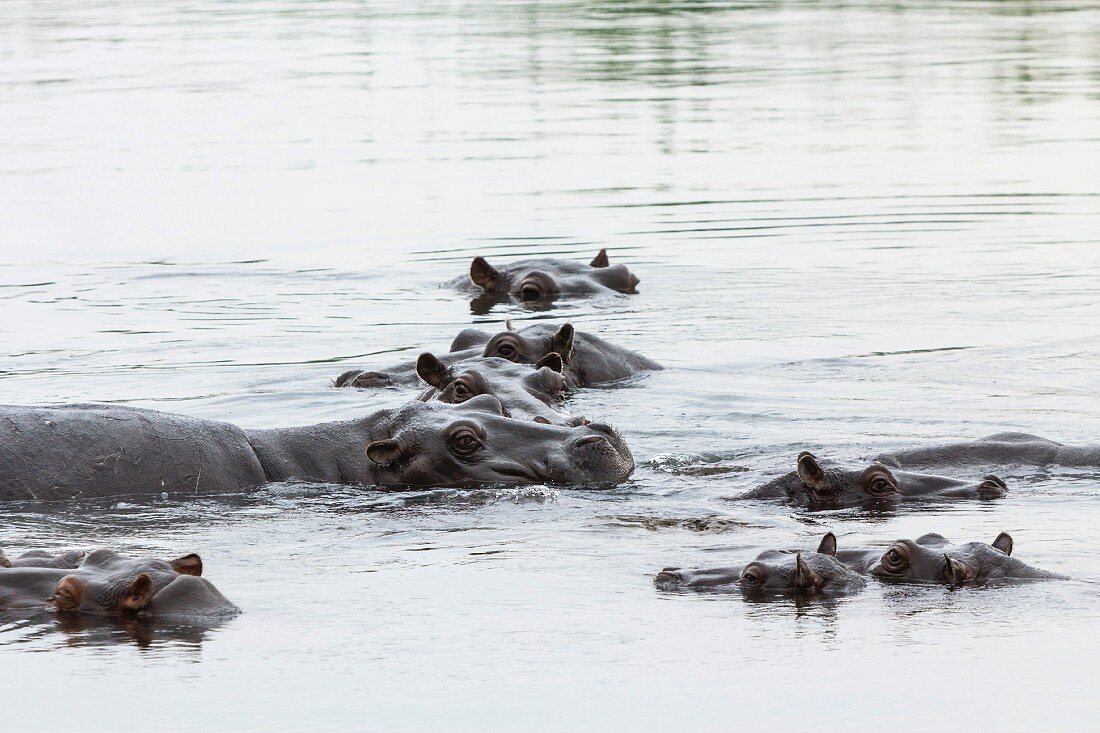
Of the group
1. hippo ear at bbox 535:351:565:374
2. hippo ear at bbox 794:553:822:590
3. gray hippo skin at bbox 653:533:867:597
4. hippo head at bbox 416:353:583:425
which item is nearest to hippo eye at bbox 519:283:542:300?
hippo ear at bbox 535:351:565:374

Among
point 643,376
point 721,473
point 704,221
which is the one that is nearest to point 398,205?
point 704,221

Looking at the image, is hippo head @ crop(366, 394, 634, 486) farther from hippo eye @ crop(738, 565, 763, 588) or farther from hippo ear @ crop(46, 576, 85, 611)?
hippo ear @ crop(46, 576, 85, 611)

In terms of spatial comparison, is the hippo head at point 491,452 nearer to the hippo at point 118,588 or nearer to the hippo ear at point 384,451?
A: the hippo ear at point 384,451

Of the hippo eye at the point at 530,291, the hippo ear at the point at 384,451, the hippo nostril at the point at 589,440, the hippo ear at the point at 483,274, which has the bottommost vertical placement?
the hippo ear at the point at 384,451

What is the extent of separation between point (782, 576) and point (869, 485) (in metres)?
Result: 1.95

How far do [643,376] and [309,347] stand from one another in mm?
2787

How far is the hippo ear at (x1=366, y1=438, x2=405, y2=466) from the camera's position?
9.67 metres

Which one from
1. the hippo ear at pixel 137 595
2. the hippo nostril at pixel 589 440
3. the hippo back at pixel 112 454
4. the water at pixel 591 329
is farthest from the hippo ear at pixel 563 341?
the hippo ear at pixel 137 595

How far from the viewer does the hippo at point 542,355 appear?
12.4 meters

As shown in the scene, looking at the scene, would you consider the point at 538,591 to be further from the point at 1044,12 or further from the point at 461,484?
the point at 1044,12

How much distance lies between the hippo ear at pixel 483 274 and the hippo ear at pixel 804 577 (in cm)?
902

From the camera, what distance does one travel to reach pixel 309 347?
14445mm

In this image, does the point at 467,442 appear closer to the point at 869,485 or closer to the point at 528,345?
the point at 869,485

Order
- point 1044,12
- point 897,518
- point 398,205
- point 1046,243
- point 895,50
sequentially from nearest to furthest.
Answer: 1. point 897,518
2. point 1046,243
3. point 398,205
4. point 895,50
5. point 1044,12
